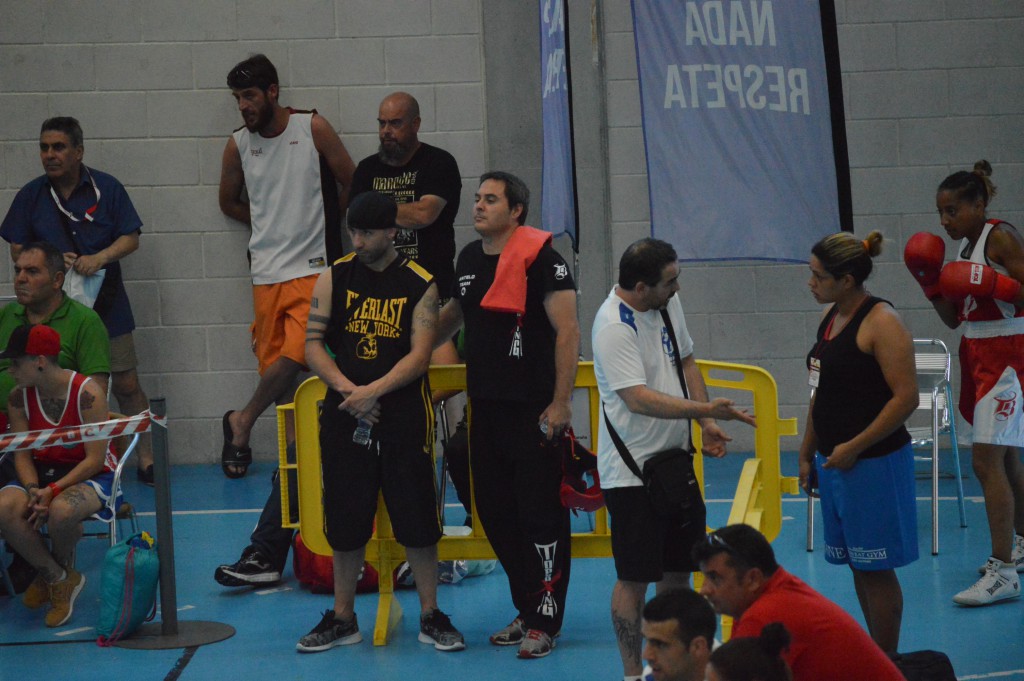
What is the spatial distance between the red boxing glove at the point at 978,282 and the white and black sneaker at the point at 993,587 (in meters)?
1.11

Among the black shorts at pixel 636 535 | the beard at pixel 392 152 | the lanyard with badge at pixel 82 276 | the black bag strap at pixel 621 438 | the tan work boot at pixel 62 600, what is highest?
the beard at pixel 392 152

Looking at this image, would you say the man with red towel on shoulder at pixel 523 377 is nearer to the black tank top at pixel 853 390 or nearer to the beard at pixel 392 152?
the black tank top at pixel 853 390

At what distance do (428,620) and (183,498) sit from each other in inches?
117

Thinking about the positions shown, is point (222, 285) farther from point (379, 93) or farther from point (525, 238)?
point (525, 238)

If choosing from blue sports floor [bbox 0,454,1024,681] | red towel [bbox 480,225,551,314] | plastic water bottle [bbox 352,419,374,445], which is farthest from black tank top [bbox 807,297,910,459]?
plastic water bottle [bbox 352,419,374,445]

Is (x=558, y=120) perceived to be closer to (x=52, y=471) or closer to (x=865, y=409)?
(x=865, y=409)

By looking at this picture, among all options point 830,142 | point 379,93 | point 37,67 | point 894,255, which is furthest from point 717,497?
point 37,67

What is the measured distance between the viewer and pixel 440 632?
15.8ft

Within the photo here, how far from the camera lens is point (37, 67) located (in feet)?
26.2

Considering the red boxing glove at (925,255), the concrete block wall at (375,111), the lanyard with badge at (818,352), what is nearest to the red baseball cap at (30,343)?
the concrete block wall at (375,111)

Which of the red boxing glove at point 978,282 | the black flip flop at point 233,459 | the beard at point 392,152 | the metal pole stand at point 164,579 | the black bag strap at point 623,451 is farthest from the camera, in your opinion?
the black flip flop at point 233,459

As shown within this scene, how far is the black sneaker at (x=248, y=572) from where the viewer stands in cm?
568

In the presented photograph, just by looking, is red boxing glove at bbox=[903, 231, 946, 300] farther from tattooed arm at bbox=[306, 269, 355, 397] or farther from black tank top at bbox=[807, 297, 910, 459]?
tattooed arm at bbox=[306, 269, 355, 397]

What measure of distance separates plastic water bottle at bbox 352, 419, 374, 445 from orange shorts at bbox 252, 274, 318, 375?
263 centimetres
